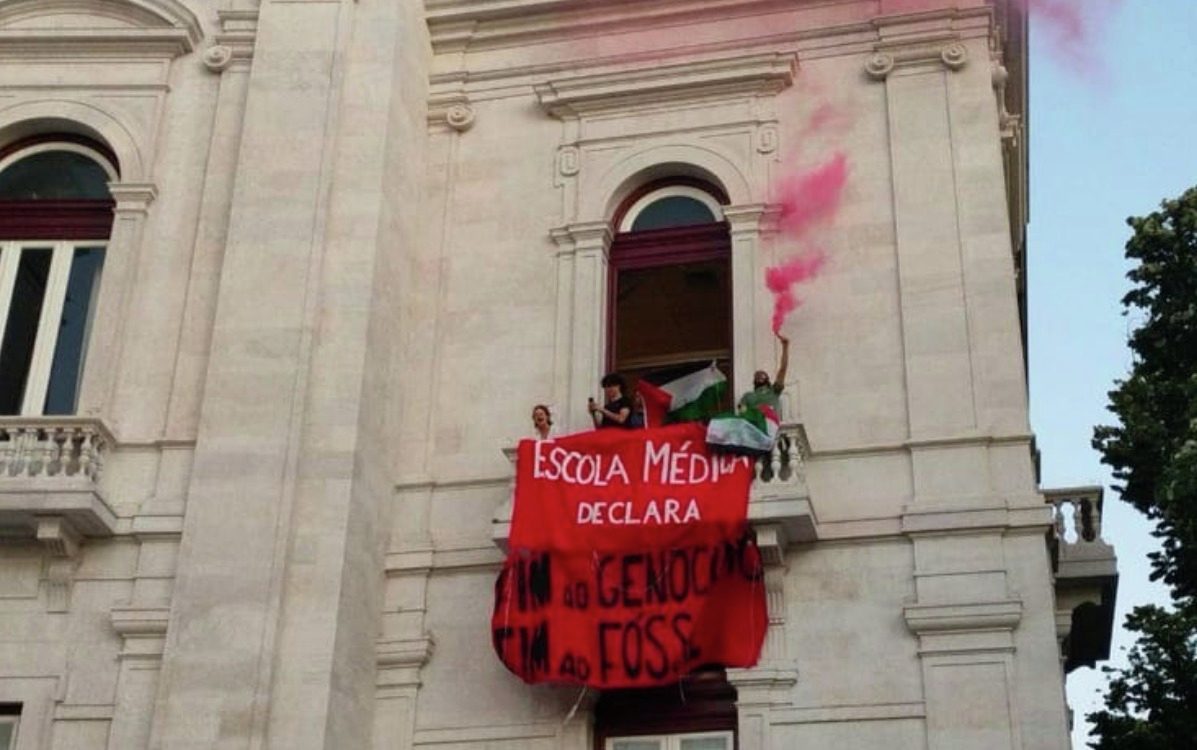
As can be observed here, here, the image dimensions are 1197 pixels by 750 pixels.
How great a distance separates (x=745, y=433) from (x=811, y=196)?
10.7ft

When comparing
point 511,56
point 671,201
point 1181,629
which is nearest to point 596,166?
point 671,201

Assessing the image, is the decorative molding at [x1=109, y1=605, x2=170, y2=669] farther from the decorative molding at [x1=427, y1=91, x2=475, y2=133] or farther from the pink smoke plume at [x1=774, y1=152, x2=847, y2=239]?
the pink smoke plume at [x1=774, y1=152, x2=847, y2=239]

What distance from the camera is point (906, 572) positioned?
14422 millimetres

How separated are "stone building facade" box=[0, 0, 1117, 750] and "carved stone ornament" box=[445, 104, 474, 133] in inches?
1.6

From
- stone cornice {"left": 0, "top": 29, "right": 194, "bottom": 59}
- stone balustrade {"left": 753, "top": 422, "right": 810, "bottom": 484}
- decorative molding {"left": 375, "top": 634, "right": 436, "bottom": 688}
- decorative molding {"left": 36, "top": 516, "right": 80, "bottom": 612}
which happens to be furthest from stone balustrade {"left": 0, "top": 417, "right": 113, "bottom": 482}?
stone balustrade {"left": 753, "top": 422, "right": 810, "bottom": 484}

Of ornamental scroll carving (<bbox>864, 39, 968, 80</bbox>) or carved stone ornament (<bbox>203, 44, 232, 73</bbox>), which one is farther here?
carved stone ornament (<bbox>203, 44, 232, 73</bbox>)

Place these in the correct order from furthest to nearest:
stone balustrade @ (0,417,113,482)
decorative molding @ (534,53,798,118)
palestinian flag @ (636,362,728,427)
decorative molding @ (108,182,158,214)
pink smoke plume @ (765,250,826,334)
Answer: decorative molding @ (534,53,798,118) → decorative molding @ (108,182,158,214) → pink smoke plume @ (765,250,826,334) → palestinian flag @ (636,362,728,427) → stone balustrade @ (0,417,113,482)

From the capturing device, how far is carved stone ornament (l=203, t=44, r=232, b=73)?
17984 millimetres

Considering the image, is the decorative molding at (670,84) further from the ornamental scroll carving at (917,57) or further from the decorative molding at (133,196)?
the decorative molding at (133,196)

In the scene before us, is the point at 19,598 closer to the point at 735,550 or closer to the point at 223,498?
the point at 223,498

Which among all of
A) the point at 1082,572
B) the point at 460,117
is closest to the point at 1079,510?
the point at 1082,572

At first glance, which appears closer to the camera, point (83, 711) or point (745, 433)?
point (83, 711)

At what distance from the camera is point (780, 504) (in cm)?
1429

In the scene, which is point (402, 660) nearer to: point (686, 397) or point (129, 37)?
point (686, 397)
